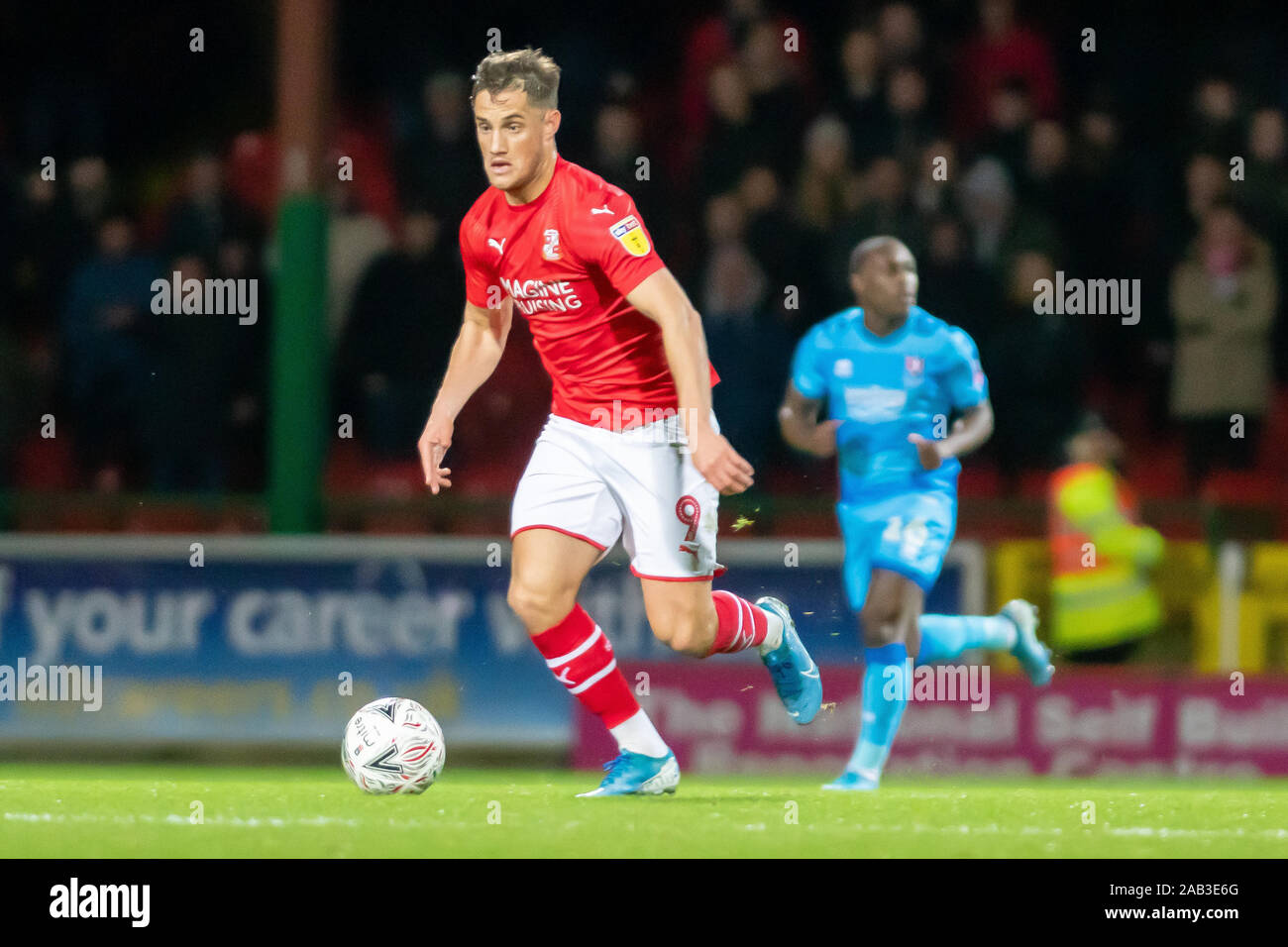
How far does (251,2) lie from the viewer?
35.2 ft

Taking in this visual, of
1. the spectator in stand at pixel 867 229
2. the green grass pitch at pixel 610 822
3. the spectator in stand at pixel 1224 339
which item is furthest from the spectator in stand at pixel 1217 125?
the green grass pitch at pixel 610 822

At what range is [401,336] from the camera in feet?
29.7

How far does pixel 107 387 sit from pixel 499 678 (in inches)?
87.8

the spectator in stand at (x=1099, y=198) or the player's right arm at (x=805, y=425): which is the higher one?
the spectator in stand at (x=1099, y=198)

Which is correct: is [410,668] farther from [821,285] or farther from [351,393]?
[821,285]

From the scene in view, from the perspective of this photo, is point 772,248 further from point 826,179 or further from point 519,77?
point 519,77

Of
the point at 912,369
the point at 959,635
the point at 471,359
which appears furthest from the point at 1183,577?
the point at 471,359

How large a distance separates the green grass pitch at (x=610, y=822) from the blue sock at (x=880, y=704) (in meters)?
0.15

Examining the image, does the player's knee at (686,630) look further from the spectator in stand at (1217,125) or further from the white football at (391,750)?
the spectator in stand at (1217,125)

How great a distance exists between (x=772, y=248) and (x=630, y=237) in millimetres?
3673

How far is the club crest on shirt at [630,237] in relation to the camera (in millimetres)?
5500

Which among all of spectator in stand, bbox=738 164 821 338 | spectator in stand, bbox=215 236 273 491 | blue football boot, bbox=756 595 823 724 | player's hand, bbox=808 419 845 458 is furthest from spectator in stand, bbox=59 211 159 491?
blue football boot, bbox=756 595 823 724

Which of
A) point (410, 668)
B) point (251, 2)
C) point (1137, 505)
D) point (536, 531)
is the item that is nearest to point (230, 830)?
point (536, 531)

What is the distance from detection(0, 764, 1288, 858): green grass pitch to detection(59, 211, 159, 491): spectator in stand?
9.26 feet
